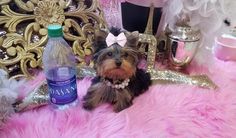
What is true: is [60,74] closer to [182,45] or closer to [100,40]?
[100,40]

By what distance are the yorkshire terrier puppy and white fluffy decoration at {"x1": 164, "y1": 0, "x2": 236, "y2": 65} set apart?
0.57 ft

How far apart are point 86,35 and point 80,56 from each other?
6cm

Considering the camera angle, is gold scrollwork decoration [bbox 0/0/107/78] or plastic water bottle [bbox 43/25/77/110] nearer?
plastic water bottle [bbox 43/25/77/110]

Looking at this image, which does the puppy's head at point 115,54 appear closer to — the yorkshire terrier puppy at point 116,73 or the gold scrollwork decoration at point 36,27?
the yorkshire terrier puppy at point 116,73

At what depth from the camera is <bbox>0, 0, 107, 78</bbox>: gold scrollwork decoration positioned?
27.2 inches

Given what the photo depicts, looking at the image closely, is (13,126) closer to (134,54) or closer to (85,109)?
(85,109)

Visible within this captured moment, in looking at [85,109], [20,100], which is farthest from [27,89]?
[85,109]

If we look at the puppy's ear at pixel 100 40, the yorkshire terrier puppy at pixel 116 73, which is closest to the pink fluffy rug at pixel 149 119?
the yorkshire terrier puppy at pixel 116 73

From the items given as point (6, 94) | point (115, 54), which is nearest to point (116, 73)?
point (115, 54)

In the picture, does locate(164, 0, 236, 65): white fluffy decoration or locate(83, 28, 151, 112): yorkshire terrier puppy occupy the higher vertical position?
locate(164, 0, 236, 65): white fluffy decoration

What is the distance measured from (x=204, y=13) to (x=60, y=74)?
368mm

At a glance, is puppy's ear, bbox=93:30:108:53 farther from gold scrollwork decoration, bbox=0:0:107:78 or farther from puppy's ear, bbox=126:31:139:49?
gold scrollwork decoration, bbox=0:0:107:78

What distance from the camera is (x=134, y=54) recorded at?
22.4 inches

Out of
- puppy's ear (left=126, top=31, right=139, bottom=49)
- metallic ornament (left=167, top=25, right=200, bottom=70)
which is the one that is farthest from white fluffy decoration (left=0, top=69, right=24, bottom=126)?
metallic ornament (left=167, top=25, right=200, bottom=70)
